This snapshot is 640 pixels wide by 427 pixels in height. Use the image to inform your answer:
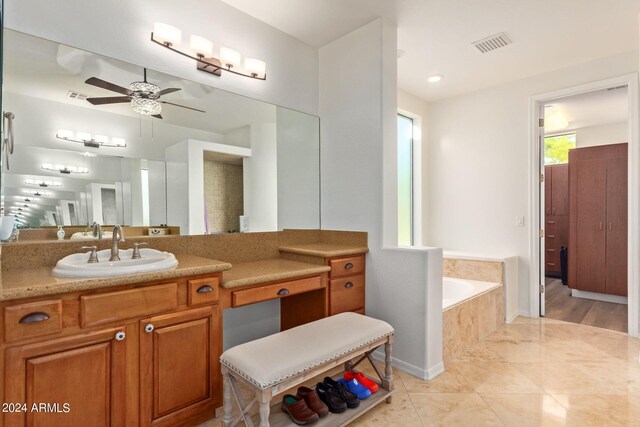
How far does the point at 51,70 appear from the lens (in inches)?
68.0

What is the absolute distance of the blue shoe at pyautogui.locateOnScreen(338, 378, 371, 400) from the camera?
1884 mm

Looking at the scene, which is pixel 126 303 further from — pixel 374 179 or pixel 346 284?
pixel 374 179

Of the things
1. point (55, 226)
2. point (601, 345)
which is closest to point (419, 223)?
point (601, 345)

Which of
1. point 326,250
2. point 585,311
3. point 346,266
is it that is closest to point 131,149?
point 326,250

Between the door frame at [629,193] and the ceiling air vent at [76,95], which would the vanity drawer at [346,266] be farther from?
the door frame at [629,193]

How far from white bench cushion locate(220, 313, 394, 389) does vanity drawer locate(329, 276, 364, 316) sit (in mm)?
416

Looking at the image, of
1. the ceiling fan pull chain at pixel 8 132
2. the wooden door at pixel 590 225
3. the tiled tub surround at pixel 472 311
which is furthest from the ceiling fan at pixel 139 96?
the wooden door at pixel 590 225

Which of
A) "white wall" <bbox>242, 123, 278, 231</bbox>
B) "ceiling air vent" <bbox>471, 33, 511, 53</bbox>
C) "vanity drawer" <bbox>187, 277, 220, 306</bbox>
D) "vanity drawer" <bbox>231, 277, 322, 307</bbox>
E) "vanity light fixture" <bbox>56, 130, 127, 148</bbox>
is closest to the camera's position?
"vanity drawer" <bbox>187, 277, 220, 306</bbox>

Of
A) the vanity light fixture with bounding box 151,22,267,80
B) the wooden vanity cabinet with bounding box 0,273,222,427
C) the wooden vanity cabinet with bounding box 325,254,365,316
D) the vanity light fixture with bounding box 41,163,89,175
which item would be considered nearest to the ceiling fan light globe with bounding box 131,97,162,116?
the vanity light fixture with bounding box 151,22,267,80

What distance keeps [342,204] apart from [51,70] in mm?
2101

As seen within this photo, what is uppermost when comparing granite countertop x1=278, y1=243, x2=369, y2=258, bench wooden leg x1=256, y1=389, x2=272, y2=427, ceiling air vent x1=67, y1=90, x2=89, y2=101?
ceiling air vent x1=67, y1=90, x2=89, y2=101

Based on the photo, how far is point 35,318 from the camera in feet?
4.15

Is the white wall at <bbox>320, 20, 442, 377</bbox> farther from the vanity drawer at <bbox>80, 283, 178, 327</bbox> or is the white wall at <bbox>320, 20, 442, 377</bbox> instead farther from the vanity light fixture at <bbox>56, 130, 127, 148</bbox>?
the vanity light fixture at <bbox>56, 130, 127, 148</bbox>

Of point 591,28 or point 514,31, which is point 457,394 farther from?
point 591,28
